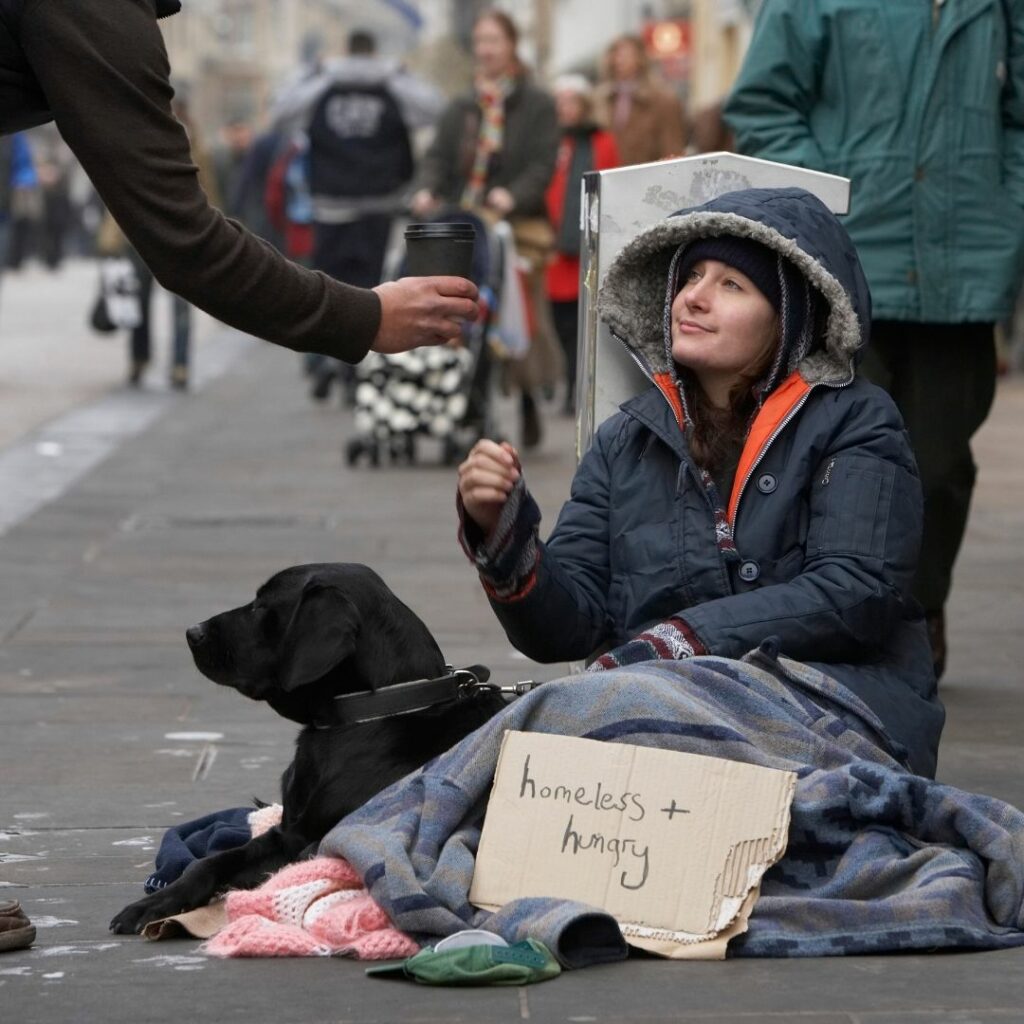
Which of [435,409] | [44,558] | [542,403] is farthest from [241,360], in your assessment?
[44,558]

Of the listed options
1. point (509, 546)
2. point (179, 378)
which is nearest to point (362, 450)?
point (179, 378)

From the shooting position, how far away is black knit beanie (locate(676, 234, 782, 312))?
424 centimetres

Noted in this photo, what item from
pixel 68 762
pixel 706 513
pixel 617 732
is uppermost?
pixel 706 513

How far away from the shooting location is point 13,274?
1668 inches

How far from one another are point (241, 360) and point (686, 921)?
17.6 m

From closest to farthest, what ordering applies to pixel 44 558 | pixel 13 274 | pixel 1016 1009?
pixel 1016 1009, pixel 44 558, pixel 13 274

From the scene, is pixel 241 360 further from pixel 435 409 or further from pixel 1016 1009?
Answer: pixel 1016 1009

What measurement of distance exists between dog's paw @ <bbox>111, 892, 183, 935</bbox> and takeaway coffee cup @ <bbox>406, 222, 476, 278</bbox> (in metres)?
1.10

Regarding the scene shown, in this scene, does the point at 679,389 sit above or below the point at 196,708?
above

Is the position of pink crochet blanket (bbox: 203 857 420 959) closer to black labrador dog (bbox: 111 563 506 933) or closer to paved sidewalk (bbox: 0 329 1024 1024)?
paved sidewalk (bbox: 0 329 1024 1024)

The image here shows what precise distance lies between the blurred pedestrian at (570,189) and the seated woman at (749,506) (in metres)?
8.04

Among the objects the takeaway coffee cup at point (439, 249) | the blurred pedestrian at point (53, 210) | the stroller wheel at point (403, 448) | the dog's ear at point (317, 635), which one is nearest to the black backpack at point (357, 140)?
the stroller wheel at point (403, 448)

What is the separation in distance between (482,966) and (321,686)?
2.30ft

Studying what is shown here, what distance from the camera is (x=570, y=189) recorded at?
1311 centimetres
